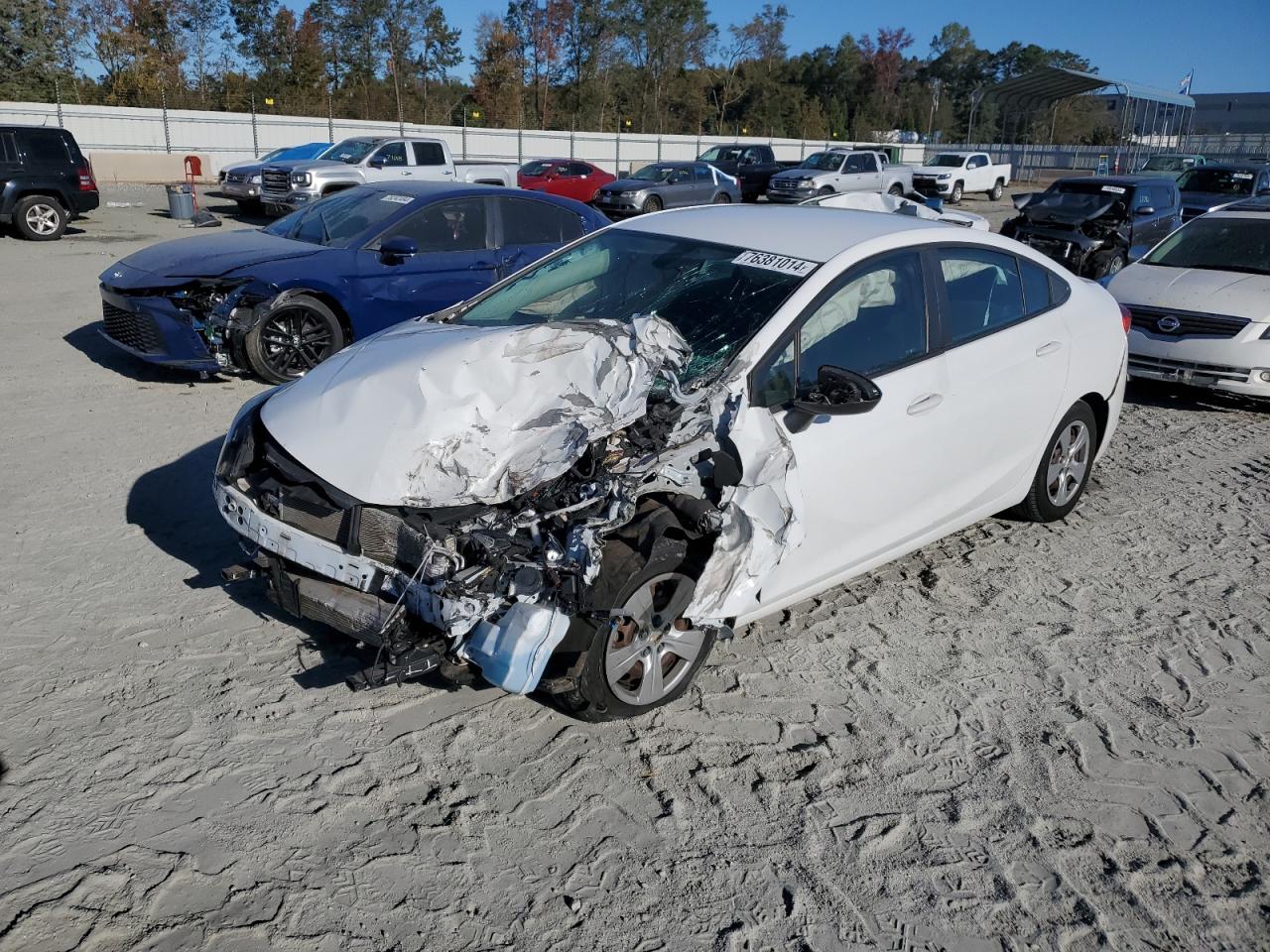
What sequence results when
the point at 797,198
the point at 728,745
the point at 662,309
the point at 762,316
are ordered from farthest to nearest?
the point at 797,198
the point at 662,309
the point at 762,316
the point at 728,745

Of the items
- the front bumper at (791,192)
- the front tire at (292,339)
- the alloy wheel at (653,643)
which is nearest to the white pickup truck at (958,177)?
the front bumper at (791,192)

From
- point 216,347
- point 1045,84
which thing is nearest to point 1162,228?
point 216,347

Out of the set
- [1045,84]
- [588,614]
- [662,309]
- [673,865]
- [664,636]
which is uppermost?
[1045,84]

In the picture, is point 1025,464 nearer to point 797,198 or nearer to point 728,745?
point 728,745

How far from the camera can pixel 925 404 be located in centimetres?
442

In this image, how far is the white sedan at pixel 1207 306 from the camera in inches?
320

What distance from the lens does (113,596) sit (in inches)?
181

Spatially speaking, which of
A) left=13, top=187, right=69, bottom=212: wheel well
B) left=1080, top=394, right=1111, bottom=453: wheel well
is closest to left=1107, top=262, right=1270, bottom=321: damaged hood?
left=1080, top=394, right=1111, bottom=453: wheel well

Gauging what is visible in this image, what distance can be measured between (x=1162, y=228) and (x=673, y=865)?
16.5 m

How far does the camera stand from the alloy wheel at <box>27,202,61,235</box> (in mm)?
16562

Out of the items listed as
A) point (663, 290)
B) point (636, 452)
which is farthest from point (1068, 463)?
point (636, 452)

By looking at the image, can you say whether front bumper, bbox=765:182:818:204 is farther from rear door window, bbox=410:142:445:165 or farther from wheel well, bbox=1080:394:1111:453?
wheel well, bbox=1080:394:1111:453

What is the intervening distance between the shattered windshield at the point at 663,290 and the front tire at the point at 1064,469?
6.99ft

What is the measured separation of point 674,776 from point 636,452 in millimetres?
1162
